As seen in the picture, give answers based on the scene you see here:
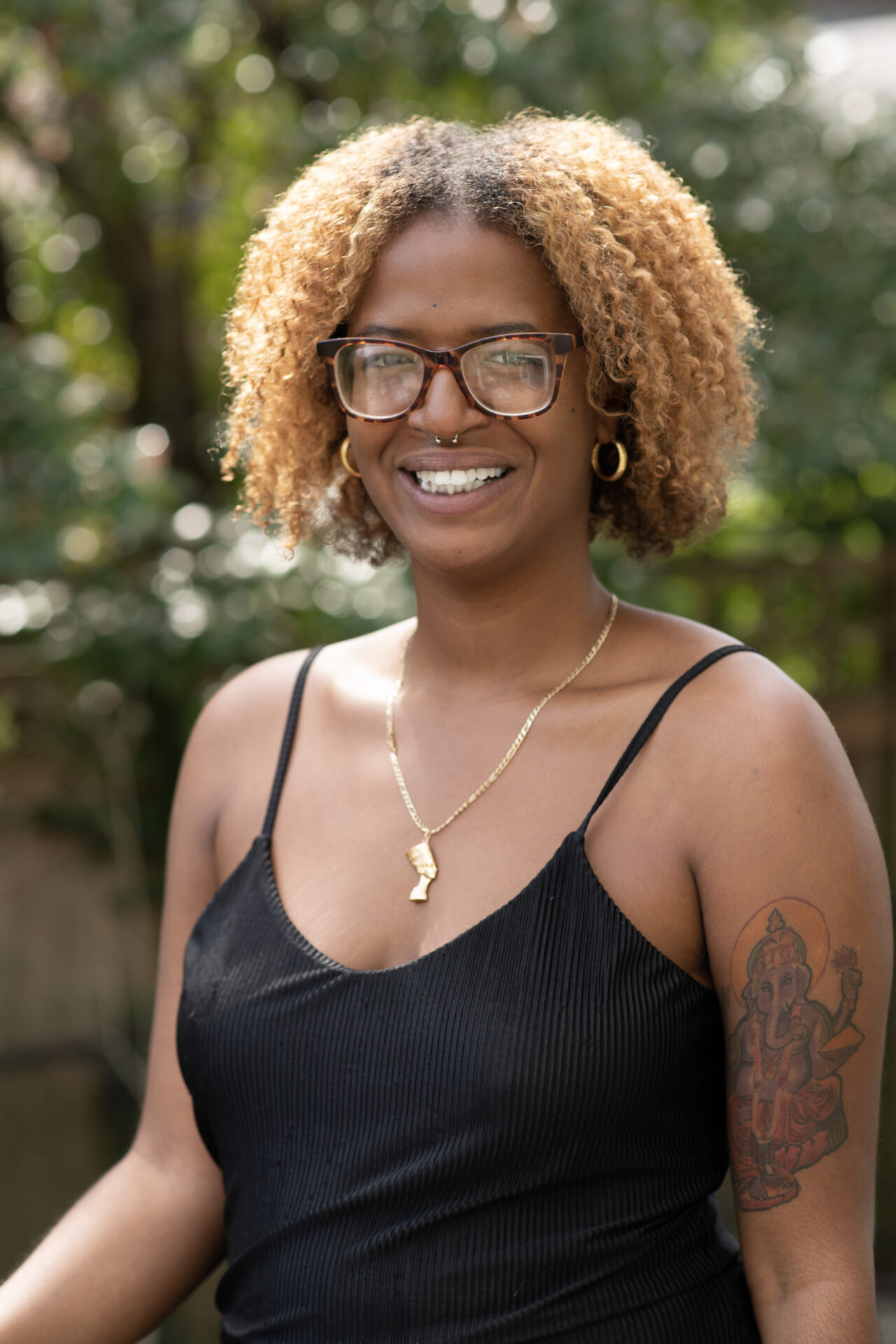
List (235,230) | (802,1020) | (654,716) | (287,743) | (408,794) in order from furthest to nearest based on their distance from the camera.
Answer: (235,230), (287,743), (408,794), (654,716), (802,1020)

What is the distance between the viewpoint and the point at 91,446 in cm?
355

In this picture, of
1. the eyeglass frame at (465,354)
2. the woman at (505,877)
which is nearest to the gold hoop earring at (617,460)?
the woman at (505,877)

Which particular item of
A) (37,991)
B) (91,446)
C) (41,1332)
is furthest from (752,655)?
(37,991)

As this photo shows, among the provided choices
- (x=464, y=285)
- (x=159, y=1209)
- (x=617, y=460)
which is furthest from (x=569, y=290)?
(x=159, y=1209)

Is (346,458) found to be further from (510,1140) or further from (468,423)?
(510,1140)

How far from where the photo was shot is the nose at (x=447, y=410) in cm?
164

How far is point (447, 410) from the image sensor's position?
1.64m

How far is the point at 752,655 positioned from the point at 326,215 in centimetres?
79

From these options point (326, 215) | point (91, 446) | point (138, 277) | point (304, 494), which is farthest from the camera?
point (138, 277)

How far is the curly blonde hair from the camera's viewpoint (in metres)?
1.67

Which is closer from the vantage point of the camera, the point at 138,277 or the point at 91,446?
the point at 91,446

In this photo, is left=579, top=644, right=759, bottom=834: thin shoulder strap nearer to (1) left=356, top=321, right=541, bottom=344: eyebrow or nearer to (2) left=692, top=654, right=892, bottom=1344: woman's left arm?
(2) left=692, top=654, right=892, bottom=1344: woman's left arm

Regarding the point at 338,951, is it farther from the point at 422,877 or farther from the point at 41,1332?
the point at 41,1332

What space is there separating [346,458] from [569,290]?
0.45 metres
